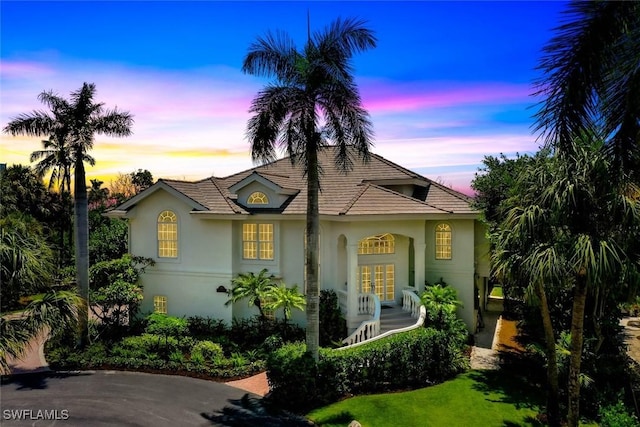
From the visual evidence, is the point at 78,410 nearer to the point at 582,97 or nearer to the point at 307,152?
the point at 307,152

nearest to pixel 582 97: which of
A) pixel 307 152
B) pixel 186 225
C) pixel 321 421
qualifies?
pixel 307 152

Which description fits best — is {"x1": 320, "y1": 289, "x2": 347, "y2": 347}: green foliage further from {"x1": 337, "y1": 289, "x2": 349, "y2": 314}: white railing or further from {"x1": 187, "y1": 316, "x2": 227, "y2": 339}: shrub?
{"x1": 187, "y1": 316, "x2": 227, "y2": 339}: shrub

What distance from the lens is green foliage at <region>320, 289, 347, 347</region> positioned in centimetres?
1947

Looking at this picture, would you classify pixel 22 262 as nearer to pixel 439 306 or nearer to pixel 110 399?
pixel 110 399

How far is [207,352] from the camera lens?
1850 cm

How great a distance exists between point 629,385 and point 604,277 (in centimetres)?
833

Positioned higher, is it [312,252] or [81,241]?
[81,241]

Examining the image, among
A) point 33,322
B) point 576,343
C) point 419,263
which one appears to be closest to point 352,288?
point 419,263

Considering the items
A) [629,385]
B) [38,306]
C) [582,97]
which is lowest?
[629,385]

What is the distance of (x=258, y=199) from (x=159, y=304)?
8060 mm

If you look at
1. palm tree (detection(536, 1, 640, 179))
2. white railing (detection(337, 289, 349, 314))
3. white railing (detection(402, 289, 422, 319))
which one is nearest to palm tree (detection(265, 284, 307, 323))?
white railing (detection(337, 289, 349, 314))

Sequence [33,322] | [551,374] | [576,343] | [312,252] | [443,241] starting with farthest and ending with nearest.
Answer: [443,241]
[312,252]
[551,374]
[576,343]
[33,322]

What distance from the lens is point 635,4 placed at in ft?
23.3

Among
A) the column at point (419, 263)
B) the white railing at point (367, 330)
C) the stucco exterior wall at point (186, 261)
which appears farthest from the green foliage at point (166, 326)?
the column at point (419, 263)
